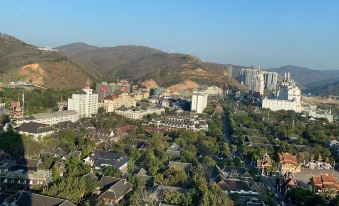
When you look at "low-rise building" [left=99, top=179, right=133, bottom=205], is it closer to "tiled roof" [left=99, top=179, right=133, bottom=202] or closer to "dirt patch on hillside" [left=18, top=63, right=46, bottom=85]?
"tiled roof" [left=99, top=179, right=133, bottom=202]

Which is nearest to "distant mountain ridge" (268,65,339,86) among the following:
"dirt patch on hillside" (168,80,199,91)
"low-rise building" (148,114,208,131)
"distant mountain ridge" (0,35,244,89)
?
"distant mountain ridge" (0,35,244,89)

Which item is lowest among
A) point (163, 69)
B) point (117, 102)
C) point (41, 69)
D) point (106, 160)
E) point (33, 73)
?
point (106, 160)

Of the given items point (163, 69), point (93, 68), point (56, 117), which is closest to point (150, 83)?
point (163, 69)

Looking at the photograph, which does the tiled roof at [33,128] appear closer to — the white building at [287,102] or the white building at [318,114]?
the white building at [287,102]

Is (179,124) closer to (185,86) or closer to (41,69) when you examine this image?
(41,69)

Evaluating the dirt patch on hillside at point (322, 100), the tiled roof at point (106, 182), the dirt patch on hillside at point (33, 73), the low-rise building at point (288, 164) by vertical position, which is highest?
the dirt patch on hillside at point (33, 73)

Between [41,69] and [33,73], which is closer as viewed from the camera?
[33,73]

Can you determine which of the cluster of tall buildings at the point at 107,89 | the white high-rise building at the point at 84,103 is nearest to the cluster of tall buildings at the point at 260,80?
the cluster of tall buildings at the point at 107,89
